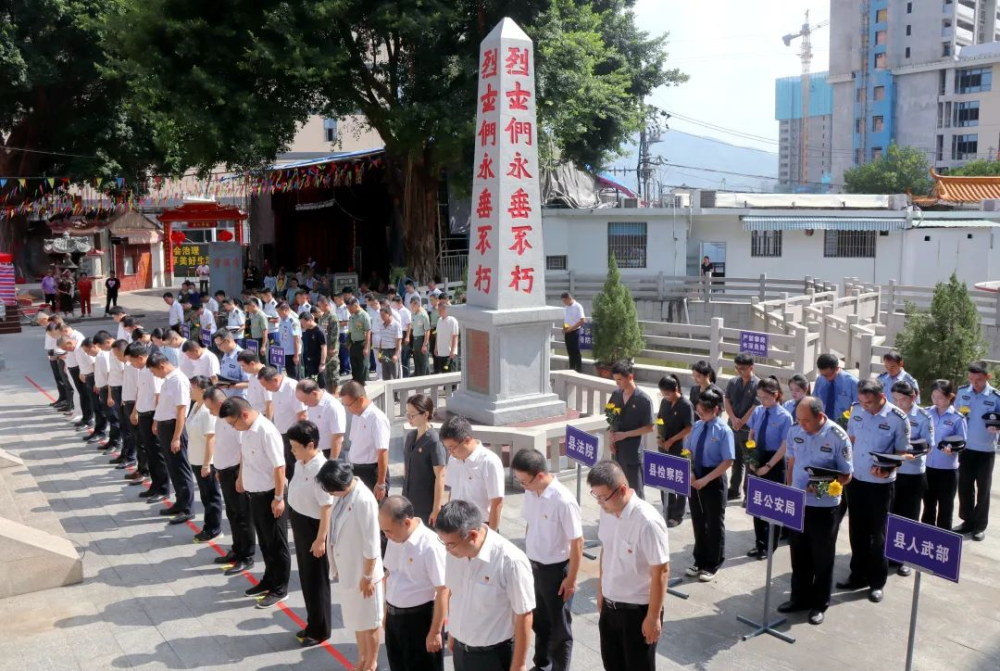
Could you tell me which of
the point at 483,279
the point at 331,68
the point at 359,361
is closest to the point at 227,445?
the point at 483,279

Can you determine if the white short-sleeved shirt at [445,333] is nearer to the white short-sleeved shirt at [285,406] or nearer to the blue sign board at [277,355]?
the blue sign board at [277,355]

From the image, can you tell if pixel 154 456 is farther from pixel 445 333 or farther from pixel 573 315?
pixel 573 315

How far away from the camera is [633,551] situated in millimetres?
4777

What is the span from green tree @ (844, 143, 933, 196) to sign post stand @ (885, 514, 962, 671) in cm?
5594

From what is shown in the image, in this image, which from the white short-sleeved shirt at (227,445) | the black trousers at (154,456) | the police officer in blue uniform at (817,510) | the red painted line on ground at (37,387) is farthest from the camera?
the red painted line on ground at (37,387)

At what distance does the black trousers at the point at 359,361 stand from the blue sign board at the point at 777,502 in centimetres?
934

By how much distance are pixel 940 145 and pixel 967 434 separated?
67.8 meters

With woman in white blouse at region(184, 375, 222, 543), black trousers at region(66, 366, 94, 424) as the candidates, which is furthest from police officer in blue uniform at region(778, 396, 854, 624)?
black trousers at region(66, 366, 94, 424)

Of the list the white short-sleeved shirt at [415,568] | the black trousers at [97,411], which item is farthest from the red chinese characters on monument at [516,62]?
the black trousers at [97,411]

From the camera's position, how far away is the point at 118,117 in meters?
29.7

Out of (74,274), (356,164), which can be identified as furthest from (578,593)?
(74,274)

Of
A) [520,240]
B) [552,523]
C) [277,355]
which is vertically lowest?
[552,523]

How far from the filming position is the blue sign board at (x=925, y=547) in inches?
203

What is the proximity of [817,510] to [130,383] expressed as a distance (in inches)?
304
